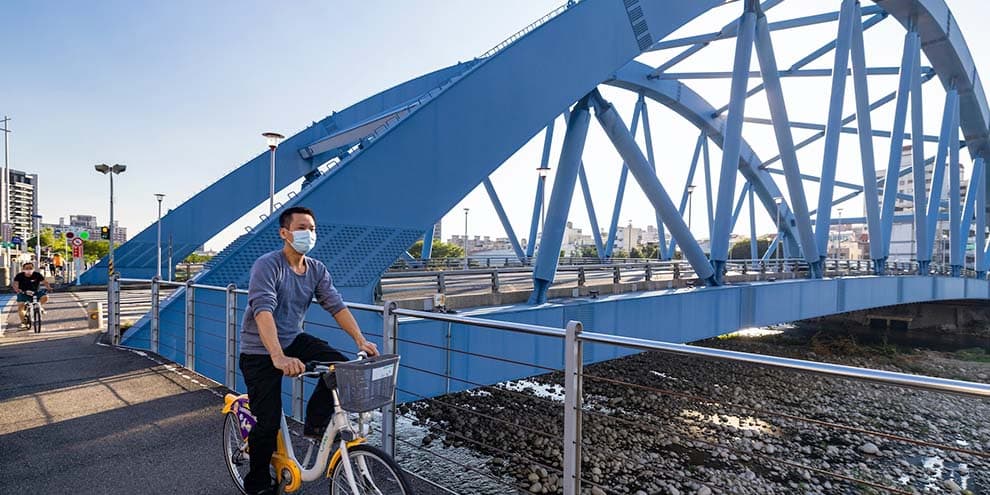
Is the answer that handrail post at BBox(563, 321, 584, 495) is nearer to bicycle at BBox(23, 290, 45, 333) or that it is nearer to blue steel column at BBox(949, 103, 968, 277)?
bicycle at BBox(23, 290, 45, 333)

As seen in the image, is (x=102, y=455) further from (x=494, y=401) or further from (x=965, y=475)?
(x=965, y=475)

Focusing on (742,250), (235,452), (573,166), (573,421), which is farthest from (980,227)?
(235,452)

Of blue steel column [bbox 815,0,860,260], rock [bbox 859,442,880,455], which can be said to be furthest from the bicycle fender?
blue steel column [bbox 815,0,860,260]

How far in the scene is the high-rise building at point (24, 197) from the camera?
103 m

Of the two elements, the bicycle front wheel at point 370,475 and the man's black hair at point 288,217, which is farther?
the man's black hair at point 288,217

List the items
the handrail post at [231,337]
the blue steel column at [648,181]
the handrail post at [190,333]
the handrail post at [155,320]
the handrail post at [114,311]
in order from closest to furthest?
the handrail post at [231,337]
the handrail post at [190,333]
the handrail post at [155,320]
the handrail post at [114,311]
the blue steel column at [648,181]

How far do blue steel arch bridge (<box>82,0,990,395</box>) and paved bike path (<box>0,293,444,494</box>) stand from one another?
964 millimetres

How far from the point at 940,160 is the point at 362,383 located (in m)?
41.2

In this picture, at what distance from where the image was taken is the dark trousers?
2758 millimetres

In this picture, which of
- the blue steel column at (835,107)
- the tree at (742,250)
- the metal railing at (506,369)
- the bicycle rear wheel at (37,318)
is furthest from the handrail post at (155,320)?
the tree at (742,250)

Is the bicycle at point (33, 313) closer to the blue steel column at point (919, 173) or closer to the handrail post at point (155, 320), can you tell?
the handrail post at point (155, 320)

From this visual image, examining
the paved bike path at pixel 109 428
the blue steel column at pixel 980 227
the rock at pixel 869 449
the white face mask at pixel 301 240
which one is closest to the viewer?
the white face mask at pixel 301 240

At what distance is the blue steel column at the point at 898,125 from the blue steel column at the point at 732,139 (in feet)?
47.0

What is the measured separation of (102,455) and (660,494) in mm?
8011
